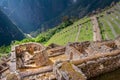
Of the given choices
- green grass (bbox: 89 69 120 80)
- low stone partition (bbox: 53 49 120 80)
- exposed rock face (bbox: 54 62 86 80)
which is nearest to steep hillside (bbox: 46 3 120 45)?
low stone partition (bbox: 53 49 120 80)

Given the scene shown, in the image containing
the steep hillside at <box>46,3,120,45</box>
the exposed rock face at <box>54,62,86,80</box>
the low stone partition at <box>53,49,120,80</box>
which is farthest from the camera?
the steep hillside at <box>46,3,120,45</box>

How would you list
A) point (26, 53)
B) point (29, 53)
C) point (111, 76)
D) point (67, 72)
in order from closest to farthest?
point (67, 72) → point (111, 76) → point (26, 53) → point (29, 53)

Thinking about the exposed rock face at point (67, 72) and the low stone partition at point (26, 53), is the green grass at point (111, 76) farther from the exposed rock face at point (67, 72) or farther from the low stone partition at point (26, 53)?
the low stone partition at point (26, 53)

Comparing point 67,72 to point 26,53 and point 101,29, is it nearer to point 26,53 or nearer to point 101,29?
point 26,53

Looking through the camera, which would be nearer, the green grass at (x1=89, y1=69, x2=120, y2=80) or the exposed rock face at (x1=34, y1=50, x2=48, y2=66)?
the green grass at (x1=89, y1=69, x2=120, y2=80)

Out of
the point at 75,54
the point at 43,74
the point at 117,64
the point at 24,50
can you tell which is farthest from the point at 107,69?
the point at 24,50

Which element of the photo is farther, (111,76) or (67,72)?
(111,76)

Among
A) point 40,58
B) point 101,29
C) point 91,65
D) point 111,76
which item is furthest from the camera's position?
point 101,29

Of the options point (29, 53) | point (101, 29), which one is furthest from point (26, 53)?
point (101, 29)

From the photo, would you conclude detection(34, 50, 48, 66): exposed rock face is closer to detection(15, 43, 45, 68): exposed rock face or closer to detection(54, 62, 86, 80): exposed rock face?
detection(15, 43, 45, 68): exposed rock face

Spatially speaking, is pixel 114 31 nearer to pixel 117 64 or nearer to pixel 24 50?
pixel 24 50

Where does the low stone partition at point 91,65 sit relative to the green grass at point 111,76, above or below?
above

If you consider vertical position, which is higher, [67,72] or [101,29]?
[101,29]

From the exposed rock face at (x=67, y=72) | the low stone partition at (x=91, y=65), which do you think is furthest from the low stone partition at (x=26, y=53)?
the exposed rock face at (x=67, y=72)
